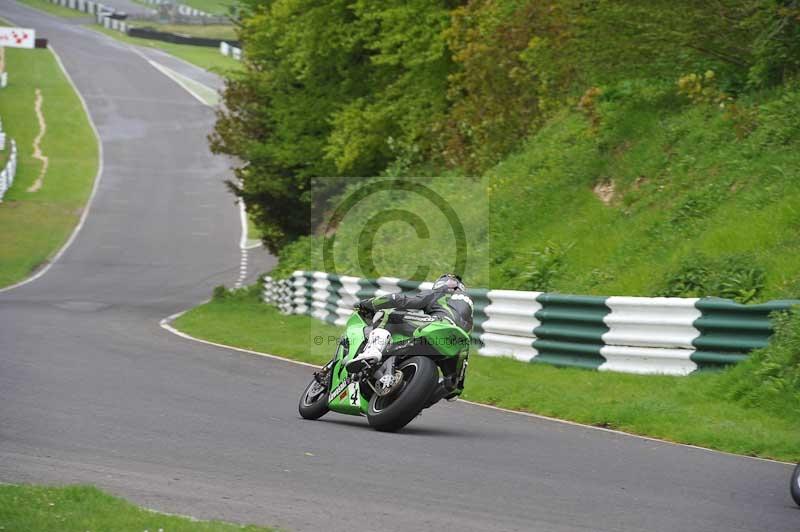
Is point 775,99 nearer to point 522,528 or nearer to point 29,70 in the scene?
point 522,528

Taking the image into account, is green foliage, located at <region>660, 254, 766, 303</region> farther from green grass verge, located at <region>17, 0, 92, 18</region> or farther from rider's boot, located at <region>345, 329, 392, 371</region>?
green grass verge, located at <region>17, 0, 92, 18</region>

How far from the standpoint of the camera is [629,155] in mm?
20906

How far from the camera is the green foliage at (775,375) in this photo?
1170cm

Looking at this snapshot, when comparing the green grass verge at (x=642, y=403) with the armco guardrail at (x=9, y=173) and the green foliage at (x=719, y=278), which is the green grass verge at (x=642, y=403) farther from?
the armco guardrail at (x=9, y=173)

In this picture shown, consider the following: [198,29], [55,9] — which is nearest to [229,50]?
[198,29]

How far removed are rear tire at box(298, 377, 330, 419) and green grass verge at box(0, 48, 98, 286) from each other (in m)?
27.6

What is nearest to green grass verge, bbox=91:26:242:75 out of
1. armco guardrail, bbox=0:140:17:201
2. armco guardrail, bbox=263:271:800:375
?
armco guardrail, bbox=0:140:17:201

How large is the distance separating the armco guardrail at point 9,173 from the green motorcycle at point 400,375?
146 feet

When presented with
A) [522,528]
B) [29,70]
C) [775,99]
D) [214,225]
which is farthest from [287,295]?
[29,70]

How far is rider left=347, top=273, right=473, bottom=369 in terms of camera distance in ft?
35.4

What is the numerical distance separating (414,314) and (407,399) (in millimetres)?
961

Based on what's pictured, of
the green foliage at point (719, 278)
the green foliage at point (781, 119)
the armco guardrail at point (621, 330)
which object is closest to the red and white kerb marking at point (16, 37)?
the armco guardrail at point (621, 330)

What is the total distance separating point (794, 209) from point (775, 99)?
3.85 meters

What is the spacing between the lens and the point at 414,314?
11.0 meters
